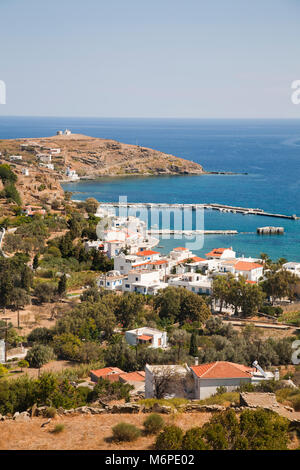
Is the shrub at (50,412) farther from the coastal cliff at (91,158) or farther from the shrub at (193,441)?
the coastal cliff at (91,158)

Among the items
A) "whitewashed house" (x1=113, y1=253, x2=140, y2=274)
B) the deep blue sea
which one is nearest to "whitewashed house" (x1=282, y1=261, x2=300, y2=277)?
the deep blue sea

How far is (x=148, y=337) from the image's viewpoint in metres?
17.8

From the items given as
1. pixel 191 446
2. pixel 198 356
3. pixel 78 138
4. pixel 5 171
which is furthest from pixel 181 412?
pixel 78 138

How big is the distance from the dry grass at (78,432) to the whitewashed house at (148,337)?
923 cm

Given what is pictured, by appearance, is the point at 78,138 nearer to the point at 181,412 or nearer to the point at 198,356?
the point at 198,356

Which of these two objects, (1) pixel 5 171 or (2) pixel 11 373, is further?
(1) pixel 5 171

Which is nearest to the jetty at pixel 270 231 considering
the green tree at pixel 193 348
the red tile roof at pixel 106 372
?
the green tree at pixel 193 348

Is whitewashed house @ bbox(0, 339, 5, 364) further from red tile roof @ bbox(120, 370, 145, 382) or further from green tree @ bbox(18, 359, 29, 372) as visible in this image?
red tile roof @ bbox(120, 370, 145, 382)

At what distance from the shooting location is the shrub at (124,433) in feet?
23.3

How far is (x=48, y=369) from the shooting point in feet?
50.4

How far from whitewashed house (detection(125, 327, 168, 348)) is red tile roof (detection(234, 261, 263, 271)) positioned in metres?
10.0

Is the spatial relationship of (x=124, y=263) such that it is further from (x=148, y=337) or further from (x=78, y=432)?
(x=78, y=432)

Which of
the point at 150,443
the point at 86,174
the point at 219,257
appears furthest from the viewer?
the point at 86,174
